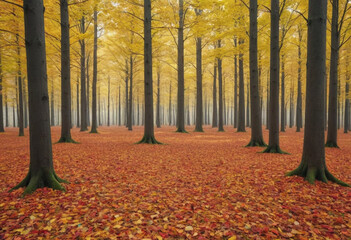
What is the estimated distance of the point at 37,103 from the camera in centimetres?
408

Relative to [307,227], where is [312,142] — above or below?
above

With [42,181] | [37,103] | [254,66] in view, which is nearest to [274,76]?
[254,66]

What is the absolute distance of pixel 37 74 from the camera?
13.3 feet

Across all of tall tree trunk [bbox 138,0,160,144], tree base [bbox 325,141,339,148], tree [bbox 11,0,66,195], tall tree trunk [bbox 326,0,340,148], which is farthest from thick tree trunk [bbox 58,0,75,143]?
tree base [bbox 325,141,339,148]

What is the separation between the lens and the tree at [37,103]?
13.1 feet

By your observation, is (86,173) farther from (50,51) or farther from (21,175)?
(50,51)

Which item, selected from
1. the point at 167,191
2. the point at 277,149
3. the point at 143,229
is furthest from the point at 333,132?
the point at 143,229

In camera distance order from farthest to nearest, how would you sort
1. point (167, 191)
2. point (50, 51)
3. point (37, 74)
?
point (50, 51) → point (167, 191) → point (37, 74)

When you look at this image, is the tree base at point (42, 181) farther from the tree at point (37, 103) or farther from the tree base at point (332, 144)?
the tree base at point (332, 144)

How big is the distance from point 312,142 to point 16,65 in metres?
18.4

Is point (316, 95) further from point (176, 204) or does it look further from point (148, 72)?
point (148, 72)

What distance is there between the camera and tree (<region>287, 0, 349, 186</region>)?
4.80 metres

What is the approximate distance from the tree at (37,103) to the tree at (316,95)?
19.0 feet

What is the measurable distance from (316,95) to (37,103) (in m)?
6.22
